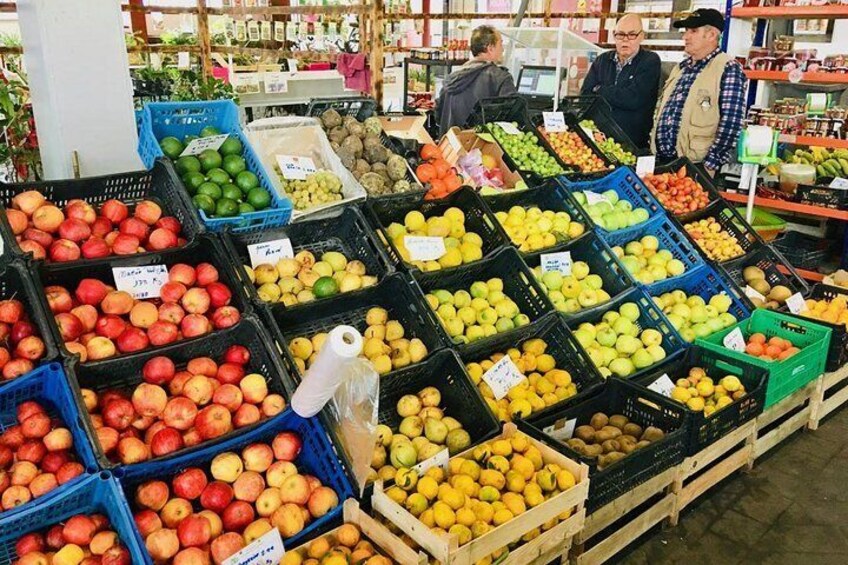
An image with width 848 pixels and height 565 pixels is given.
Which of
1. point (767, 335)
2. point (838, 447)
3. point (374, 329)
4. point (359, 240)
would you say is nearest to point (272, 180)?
point (359, 240)

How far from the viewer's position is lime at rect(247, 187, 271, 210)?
119 inches

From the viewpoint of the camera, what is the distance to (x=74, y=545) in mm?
1899

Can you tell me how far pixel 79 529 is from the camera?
6.30 feet

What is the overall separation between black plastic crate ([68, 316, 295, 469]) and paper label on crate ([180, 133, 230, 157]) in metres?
1.04

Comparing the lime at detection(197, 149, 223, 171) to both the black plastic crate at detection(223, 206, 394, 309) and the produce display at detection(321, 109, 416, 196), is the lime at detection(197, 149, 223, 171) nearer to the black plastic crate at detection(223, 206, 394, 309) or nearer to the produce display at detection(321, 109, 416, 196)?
the black plastic crate at detection(223, 206, 394, 309)

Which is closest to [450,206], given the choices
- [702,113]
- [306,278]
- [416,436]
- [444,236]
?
[444,236]

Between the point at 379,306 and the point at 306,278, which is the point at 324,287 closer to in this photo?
the point at 306,278

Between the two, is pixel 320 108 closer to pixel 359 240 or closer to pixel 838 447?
pixel 359 240

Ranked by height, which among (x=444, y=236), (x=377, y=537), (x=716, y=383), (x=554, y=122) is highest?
(x=554, y=122)

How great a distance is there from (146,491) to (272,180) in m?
1.49

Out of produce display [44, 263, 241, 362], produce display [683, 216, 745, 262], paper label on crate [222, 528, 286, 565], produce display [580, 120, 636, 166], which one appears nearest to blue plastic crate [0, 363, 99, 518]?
produce display [44, 263, 241, 362]

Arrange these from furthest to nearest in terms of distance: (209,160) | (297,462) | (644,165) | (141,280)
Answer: (644,165) < (209,160) < (141,280) < (297,462)

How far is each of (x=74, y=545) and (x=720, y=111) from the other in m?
4.75

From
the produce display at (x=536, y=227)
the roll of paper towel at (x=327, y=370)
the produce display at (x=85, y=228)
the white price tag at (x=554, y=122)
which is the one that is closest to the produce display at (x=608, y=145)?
the white price tag at (x=554, y=122)
